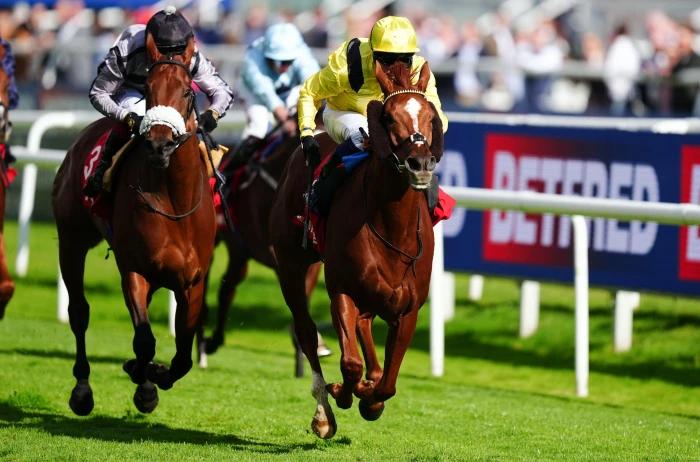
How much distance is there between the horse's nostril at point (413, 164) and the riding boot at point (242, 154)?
14.0 ft

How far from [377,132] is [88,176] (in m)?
2.06

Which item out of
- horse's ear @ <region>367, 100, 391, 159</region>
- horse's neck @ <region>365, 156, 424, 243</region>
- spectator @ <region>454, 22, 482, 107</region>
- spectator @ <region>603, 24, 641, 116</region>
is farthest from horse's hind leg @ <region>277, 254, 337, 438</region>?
spectator @ <region>454, 22, 482, 107</region>

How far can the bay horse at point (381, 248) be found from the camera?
22.0 feet

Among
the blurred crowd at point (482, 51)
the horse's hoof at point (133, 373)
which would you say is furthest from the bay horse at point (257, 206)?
the blurred crowd at point (482, 51)

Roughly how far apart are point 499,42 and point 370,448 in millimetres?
13306

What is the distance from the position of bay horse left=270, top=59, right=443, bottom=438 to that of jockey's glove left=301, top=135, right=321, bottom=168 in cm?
43

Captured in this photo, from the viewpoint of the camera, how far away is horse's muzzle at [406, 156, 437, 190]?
6.41m

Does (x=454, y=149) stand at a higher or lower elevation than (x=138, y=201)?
lower

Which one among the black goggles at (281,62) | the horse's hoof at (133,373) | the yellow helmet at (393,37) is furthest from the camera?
the black goggles at (281,62)

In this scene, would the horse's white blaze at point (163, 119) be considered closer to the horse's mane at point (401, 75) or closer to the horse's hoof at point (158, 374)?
the horse's mane at point (401, 75)

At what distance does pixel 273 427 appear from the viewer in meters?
7.94

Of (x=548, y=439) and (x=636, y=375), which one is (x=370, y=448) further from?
(x=636, y=375)

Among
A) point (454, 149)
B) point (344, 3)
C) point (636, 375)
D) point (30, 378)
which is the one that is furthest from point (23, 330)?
point (344, 3)

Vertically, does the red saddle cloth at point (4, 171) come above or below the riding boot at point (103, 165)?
below
